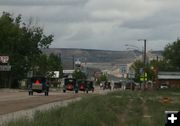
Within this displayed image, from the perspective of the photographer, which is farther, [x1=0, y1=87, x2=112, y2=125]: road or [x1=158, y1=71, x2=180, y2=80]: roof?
[x1=158, y1=71, x2=180, y2=80]: roof

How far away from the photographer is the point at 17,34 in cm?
9662

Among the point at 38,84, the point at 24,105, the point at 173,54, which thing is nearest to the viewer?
the point at 24,105

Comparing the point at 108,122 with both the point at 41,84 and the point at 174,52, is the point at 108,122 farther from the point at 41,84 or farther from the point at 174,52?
the point at 174,52

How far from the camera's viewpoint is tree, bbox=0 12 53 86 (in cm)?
9506

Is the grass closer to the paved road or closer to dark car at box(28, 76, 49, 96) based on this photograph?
the paved road

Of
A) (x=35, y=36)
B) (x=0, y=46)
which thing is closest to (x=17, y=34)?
(x=0, y=46)

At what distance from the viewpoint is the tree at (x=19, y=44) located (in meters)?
95.1

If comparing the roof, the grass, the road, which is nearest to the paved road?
the road

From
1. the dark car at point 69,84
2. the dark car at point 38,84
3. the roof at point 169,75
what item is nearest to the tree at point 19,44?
the dark car at point 69,84

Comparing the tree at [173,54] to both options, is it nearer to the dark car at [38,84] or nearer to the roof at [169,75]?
the roof at [169,75]

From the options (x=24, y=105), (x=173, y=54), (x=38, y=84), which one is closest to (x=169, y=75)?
(x=173, y=54)

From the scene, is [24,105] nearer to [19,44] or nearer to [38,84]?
[38,84]

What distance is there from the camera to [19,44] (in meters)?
102

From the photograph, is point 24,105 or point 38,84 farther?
point 38,84
